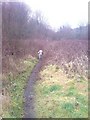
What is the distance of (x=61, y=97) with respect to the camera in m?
11.1

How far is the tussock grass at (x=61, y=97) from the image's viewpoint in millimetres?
9484

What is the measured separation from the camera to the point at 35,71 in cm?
1823

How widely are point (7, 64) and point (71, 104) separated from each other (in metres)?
6.83

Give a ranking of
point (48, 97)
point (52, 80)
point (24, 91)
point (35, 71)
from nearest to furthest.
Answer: point (48, 97) < point (24, 91) < point (52, 80) < point (35, 71)

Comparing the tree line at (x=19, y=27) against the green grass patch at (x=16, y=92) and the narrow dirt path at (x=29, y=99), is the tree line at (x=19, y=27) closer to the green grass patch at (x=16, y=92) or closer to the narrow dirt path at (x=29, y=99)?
the green grass patch at (x=16, y=92)

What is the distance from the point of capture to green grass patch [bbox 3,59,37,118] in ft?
32.1

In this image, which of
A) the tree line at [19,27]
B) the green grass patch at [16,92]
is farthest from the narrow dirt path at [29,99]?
the tree line at [19,27]

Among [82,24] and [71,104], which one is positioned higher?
[82,24]

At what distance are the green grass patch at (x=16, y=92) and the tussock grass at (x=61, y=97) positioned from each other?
60 centimetres

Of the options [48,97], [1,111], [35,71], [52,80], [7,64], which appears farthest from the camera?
[35,71]

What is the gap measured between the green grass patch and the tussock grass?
1.98 ft

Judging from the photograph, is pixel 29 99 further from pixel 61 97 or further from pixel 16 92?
pixel 61 97

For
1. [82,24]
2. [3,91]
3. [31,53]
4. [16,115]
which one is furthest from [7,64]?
[82,24]

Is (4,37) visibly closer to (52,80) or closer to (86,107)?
(52,80)
